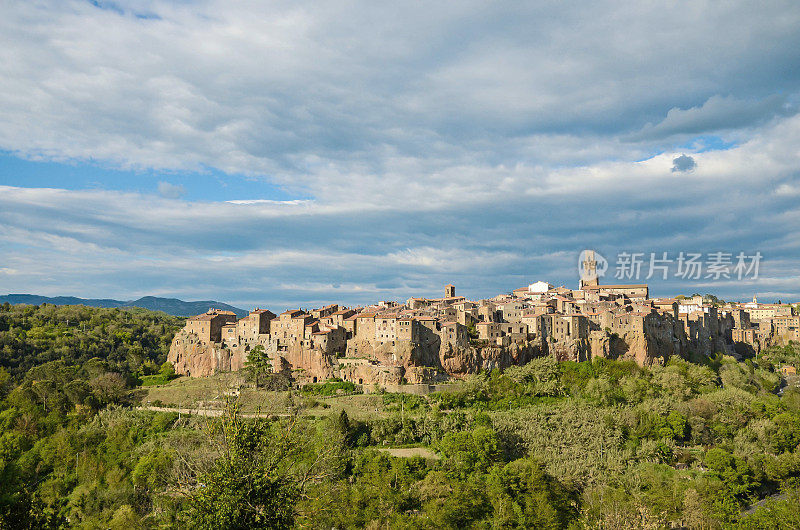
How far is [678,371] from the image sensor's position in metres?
64.1

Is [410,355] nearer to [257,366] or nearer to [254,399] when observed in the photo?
[254,399]

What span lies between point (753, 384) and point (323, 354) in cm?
5232

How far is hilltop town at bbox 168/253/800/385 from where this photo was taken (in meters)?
61.2

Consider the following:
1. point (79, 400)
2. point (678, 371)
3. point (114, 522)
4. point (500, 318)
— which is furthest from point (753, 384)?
point (79, 400)

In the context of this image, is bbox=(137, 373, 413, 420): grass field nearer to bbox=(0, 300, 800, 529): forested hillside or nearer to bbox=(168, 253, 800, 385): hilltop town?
bbox=(0, 300, 800, 529): forested hillside

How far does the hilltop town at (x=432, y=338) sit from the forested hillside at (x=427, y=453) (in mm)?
3264

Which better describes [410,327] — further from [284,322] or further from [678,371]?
[678,371]

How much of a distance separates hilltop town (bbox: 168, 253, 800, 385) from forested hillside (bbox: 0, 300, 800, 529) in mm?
3264

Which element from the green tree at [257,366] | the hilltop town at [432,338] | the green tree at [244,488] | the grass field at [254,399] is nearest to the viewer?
the green tree at [244,488]

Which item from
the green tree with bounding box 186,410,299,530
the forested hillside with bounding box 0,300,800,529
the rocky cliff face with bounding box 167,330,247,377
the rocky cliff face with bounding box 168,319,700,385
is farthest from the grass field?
the green tree with bounding box 186,410,299,530

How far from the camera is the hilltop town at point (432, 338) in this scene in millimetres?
61156

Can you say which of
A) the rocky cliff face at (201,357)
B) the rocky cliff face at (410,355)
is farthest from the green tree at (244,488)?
the rocky cliff face at (201,357)

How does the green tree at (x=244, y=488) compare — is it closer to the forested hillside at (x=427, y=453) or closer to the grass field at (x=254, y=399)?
the forested hillside at (x=427, y=453)

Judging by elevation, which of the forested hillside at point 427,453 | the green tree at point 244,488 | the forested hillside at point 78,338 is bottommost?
the forested hillside at point 427,453
